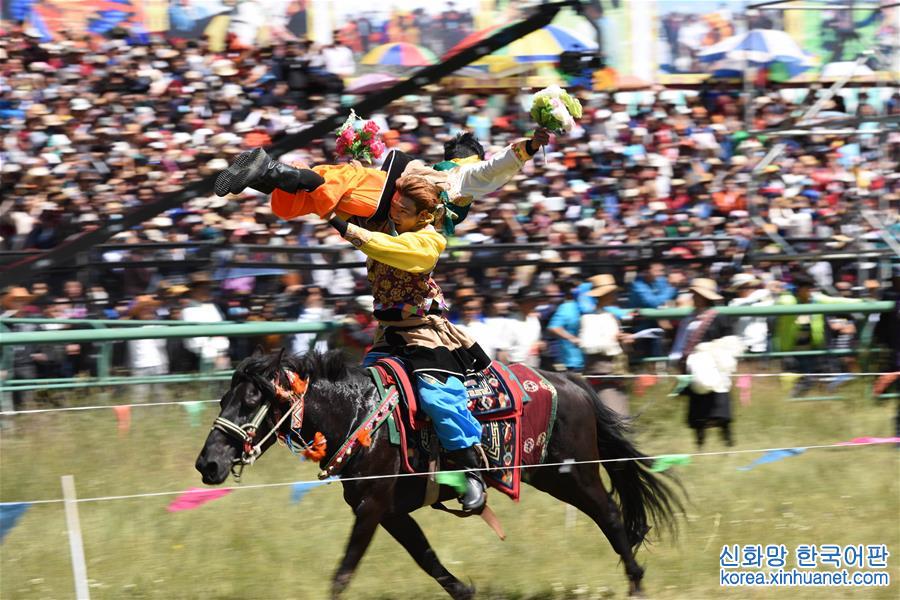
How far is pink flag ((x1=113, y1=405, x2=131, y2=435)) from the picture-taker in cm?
777

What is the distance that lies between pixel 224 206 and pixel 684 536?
543 centimetres

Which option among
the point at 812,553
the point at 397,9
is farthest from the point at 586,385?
the point at 397,9

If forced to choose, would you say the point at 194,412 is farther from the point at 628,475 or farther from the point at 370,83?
the point at 370,83

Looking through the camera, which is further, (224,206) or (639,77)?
(639,77)

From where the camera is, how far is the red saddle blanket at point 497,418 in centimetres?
548

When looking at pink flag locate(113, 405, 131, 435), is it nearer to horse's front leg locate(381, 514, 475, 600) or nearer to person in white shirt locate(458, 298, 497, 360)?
person in white shirt locate(458, 298, 497, 360)

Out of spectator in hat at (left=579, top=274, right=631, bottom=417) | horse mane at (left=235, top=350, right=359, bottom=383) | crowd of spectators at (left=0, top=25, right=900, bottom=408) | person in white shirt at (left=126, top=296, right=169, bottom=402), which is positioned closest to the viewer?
horse mane at (left=235, top=350, right=359, bottom=383)

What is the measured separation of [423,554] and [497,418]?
0.72m

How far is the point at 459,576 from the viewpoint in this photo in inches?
236

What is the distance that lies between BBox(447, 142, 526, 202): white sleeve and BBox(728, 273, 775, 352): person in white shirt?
14.2ft

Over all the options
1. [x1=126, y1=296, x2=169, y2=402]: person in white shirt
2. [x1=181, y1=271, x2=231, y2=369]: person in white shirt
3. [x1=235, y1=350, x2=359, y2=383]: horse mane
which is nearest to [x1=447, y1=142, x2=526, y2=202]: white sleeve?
[x1=235, y1=350, x2=359, y2=383]: horse mane

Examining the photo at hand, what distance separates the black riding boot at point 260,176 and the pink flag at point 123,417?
3.36 metres

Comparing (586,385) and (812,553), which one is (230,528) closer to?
(586,385)

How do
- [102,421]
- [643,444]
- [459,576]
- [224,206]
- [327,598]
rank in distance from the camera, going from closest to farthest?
[327,598]
[459,576]
[102,421]
[643,444]
[224,206]
